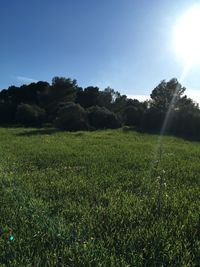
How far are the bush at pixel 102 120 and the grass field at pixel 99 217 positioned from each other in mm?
26595

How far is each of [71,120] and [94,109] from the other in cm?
599

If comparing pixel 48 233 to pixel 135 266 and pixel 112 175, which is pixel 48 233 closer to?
pixel 135 266

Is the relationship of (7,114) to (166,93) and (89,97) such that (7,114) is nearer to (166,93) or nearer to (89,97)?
(89,97)

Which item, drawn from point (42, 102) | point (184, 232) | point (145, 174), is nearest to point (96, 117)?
point (42, 102)

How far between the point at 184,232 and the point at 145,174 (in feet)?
15.5

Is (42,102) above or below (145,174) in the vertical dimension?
above

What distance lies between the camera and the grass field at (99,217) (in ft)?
15.9

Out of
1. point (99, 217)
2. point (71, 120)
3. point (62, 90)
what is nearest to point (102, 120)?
point (71, 120)

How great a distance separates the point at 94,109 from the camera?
39906 mm

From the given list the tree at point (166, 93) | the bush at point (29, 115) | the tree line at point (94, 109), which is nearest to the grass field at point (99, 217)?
the tree line at point (94, 109)

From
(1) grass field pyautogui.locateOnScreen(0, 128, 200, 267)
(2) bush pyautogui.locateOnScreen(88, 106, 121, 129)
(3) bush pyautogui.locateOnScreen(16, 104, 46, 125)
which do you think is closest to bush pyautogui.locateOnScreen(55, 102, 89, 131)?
(2) bush pyautogui.locateOnScreen(88, 106, 121, 129)

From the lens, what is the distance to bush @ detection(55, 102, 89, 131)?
34.4 metres

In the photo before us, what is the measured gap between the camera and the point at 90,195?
795 cm

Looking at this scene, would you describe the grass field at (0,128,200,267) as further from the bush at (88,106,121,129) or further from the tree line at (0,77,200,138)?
the bush at (88,106,121,129)
